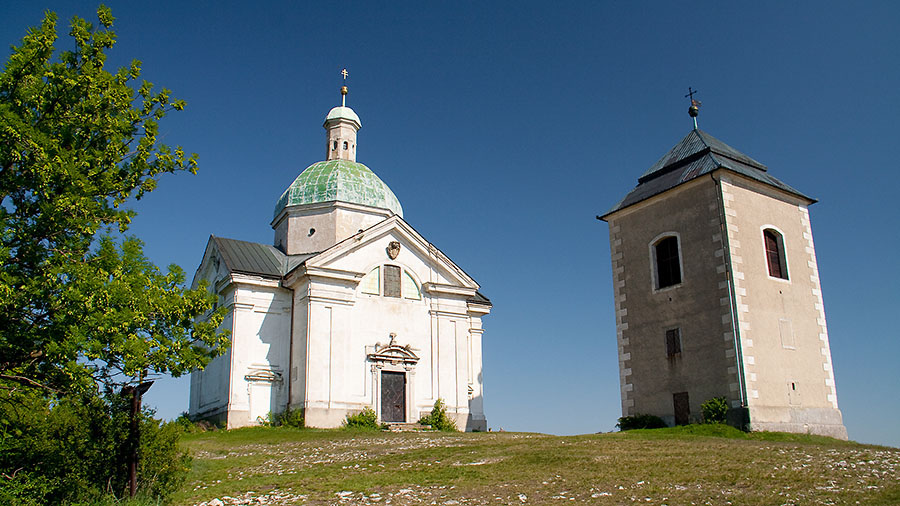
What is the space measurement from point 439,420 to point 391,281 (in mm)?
6145

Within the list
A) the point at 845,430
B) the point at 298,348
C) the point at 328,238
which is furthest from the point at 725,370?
the point at 328,238

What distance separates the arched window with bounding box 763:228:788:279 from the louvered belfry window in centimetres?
285

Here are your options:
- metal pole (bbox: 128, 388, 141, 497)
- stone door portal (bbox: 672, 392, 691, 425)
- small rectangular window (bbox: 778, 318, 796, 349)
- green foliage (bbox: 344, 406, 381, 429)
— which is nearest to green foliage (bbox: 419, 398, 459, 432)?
green foliage (bbox: 344, 406, 381, 429)

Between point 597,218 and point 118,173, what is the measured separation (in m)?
18.7

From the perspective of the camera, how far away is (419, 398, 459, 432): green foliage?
29438mm

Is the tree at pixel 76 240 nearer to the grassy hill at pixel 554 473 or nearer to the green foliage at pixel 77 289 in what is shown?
the green foliage at pixel 77 289

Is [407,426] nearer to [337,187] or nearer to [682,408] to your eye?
[682,408]

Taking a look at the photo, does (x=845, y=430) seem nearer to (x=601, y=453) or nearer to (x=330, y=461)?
(x=601, y=453)

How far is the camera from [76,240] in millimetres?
12195

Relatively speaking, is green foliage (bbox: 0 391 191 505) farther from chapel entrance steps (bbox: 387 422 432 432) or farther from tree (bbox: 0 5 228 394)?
chapel entrance steps (bbox: 387 422 432 432)

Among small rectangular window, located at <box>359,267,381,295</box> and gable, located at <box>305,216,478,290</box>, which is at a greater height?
gable, located at <box>305,216,478,290</box>

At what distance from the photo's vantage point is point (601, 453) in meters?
15.2

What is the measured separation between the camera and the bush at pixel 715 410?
21.4m

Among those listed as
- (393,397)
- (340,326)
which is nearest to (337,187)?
(340,326)
